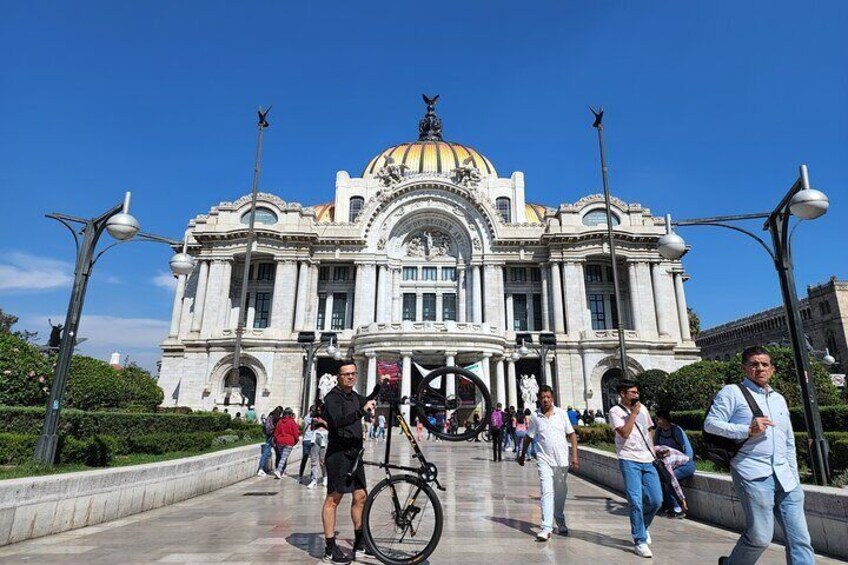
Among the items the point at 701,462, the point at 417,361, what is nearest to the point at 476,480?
the point at 701,462

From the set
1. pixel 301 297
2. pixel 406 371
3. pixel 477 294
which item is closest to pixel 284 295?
pixel 301 297

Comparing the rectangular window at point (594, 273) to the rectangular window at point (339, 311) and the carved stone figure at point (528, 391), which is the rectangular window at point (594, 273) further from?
the rectangular window at point (339, 311)

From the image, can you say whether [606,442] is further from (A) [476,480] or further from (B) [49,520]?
(B) [49,520]

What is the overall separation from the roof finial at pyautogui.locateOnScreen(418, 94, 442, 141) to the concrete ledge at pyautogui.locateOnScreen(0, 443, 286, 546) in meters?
65.2

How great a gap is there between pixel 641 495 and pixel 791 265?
6.58 meters

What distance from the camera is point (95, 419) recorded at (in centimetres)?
1465

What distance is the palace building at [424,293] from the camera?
128 feet

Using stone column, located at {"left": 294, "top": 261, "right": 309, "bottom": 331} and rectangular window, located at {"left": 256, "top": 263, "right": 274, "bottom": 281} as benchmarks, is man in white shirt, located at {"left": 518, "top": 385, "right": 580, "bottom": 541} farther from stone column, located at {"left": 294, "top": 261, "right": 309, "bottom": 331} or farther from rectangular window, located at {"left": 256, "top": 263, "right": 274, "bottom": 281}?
rectangular window, located at {"left": 256, "top": 263, "right": 274, "bottom": 281}

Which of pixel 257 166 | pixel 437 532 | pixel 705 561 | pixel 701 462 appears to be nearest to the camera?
pixel 437 532

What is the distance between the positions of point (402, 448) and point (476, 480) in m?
10.5

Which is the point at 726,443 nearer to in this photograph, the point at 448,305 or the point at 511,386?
the point at 511,386

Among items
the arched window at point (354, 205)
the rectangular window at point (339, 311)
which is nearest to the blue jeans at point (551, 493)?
the rectangular window at point (339, 311)

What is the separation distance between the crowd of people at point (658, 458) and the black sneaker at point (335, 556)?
0.04 feet

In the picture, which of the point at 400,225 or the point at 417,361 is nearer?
the point at 417,361
